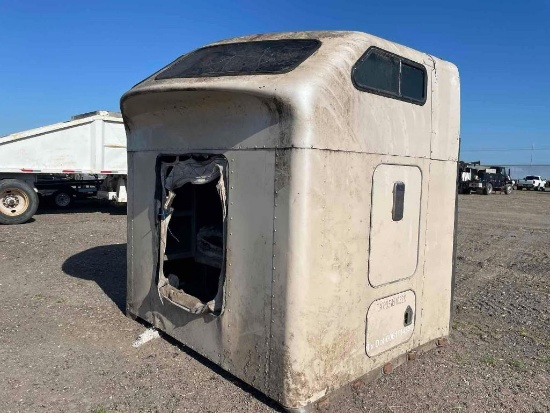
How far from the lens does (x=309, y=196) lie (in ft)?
9.96

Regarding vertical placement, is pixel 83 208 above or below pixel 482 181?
below

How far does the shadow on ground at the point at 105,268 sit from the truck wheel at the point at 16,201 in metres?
3.87

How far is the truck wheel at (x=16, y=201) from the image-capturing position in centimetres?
1123

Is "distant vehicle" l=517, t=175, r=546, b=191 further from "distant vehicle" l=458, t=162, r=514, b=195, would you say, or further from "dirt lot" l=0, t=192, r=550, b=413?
A: "dirt lot" l=0, t=192, r=550, b=413

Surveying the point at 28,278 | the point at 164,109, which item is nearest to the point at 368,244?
the point at 164,109

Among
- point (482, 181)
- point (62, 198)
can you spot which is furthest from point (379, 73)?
point (482, 181)

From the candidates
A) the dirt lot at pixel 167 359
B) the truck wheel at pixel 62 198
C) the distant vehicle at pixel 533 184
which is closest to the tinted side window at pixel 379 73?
the dirt lot at pixel 167 359

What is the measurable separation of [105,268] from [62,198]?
7.89 m

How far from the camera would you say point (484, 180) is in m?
31.6

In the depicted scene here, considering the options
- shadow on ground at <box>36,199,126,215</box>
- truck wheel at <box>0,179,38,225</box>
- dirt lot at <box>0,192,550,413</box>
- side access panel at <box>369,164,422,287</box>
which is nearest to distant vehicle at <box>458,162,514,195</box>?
shadow on ground at <box>36,199,126,215</box>

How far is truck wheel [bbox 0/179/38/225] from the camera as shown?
11.2 m

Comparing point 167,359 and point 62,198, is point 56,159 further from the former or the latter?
point 167,359

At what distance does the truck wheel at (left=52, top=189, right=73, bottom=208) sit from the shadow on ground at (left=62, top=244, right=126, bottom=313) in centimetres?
601

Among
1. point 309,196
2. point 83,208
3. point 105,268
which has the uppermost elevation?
point 309,196
